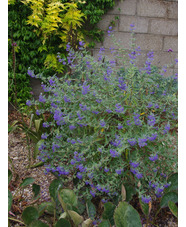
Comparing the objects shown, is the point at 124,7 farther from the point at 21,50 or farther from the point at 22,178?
the point at 22,178

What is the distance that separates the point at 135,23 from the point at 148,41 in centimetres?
34

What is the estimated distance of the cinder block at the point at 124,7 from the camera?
143 inches

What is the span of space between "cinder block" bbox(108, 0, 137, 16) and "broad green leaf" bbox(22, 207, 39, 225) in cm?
312

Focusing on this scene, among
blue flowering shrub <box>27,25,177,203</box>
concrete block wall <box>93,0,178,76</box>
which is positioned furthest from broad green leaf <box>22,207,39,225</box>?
concrete block wall <box>93,0,178,76</box>

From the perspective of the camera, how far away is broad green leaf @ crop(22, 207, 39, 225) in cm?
132

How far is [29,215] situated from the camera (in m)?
1.32

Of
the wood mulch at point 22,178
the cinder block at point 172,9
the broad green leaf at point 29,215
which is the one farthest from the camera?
the cinder block at point 172,9

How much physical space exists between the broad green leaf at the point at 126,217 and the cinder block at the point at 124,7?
10.2 feet

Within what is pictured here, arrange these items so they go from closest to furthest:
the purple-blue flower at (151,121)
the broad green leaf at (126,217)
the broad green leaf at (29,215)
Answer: the broad green leaf at (126,217), the broad green leaf at (29,215), the purple-blue flower at (151,121)

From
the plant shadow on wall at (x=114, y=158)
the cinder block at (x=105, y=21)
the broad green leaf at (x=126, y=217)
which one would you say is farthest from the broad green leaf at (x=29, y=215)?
the cinder block at (x=105, y=21)

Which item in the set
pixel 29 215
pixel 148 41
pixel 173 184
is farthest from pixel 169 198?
pixel 148 41

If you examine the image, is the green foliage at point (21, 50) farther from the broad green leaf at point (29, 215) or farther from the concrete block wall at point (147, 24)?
the broad green leaf at point (29, 215)

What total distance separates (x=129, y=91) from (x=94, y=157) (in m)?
0.52

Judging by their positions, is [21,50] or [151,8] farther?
[151,8]
